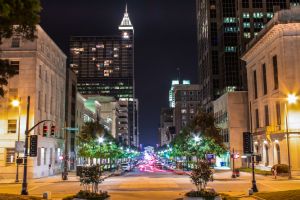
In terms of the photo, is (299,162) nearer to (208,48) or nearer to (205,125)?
(205,125)

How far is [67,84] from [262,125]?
3941cm

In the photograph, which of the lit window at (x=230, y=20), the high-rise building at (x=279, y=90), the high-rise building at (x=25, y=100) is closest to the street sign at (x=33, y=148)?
the high-rise building at (x=25, y=100)

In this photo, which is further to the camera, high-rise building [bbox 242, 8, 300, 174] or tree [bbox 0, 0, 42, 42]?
high-rise building [bbox 242, 8, 300, 174]

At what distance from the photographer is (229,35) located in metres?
164

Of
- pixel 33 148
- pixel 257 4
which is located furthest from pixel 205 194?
pixel 257 4

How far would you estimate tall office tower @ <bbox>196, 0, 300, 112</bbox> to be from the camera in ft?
531

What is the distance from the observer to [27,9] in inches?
758

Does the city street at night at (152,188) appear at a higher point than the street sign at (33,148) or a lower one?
lower

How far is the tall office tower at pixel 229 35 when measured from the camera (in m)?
162

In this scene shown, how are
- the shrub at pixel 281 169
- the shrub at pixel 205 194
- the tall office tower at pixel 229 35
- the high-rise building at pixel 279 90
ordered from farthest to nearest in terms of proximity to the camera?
1. the tall office tower at pixel 229 35
2. the high-rise building at pixel 279 90
3. the shrub at pixel 281 169
4. the shrub at pixel 205 194

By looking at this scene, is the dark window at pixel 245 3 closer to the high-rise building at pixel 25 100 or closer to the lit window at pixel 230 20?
the lit window at pixel 230 20

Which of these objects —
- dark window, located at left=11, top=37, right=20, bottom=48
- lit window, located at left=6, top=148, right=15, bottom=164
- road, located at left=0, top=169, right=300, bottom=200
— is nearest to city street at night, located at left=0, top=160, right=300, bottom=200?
road, located at left=0, top=169, right=300, bottom=200

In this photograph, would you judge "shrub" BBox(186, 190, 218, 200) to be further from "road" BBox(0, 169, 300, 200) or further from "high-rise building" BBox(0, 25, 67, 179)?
"high-rise building" BBox(0, 25, 67, 179)

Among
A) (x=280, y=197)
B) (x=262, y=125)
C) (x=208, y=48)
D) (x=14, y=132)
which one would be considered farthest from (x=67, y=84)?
(x=208, y=48)
